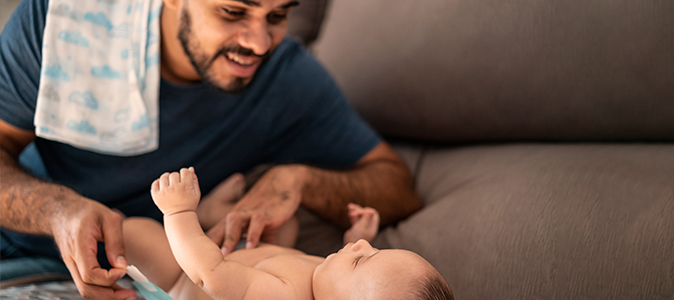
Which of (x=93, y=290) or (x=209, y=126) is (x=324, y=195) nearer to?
(x=209, y=126)

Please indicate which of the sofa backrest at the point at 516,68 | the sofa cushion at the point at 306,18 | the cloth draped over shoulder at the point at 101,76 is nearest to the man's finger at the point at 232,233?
the cloth draped over shoulder at the point at 101,76

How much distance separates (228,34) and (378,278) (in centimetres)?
54

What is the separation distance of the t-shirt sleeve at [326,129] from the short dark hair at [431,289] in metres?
0.61

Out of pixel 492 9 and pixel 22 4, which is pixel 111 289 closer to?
pixel 22 4

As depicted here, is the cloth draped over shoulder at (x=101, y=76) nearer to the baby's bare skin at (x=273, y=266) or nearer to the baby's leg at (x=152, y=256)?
the baby's leg at (x=152, y=256)

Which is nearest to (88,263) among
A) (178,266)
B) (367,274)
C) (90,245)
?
(90,245)

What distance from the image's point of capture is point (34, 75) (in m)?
0.67

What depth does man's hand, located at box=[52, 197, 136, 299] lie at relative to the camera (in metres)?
0.50

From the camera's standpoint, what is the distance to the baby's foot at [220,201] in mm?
764

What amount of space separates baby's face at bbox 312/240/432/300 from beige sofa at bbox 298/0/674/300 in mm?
203

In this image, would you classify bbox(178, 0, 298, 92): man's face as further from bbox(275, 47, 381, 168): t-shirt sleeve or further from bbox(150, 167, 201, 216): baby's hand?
bbox(150, 167, 201, 216): baby's hand

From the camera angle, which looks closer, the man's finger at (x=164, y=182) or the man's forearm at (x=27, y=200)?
the man's finger at (x=164, y=182)

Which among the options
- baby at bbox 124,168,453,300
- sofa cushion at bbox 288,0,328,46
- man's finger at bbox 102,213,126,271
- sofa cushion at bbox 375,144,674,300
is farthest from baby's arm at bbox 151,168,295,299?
sofa cushion at bbox 288,0,328,46

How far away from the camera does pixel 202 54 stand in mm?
779
